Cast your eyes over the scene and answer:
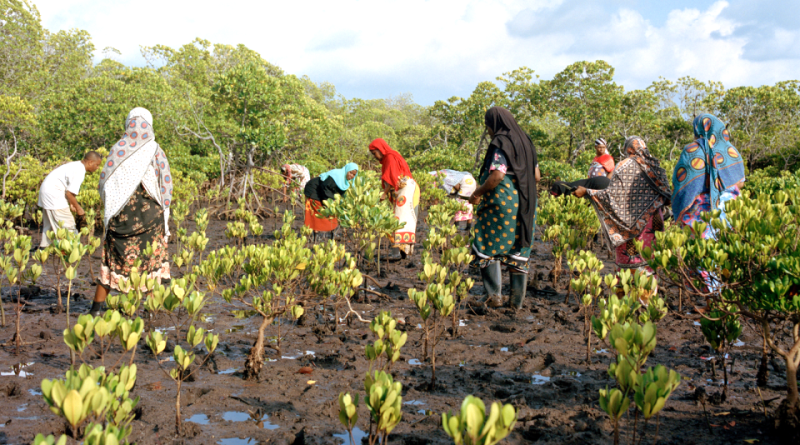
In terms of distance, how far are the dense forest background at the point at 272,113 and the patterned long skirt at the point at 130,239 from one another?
646 cm

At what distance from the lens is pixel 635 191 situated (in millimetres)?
4953

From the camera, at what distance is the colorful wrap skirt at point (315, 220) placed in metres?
8.03

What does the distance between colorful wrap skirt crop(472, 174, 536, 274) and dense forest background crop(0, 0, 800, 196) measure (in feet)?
23.5

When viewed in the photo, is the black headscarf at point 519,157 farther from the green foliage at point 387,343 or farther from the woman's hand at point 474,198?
the green foliage at point 387,343

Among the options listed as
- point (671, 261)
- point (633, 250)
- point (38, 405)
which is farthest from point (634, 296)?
point (38, 405)

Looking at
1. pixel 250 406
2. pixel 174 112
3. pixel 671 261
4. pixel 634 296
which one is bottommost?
pixel 250 406

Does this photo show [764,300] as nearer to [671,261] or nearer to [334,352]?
[671,261]

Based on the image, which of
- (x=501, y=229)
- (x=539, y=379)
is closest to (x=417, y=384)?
(x=539, y=379)

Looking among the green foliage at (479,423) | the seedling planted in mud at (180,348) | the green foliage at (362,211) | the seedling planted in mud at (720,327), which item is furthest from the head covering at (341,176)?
the green foliage at (479,423)

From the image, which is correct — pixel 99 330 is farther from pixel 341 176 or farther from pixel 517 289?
pixel 341 176

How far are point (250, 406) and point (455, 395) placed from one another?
1.15 meters

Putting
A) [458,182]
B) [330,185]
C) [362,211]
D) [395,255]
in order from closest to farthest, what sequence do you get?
[362,211] < [330,185] < [395,255] < [458,182]

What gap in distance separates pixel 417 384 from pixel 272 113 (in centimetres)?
950

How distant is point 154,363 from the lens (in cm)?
355
